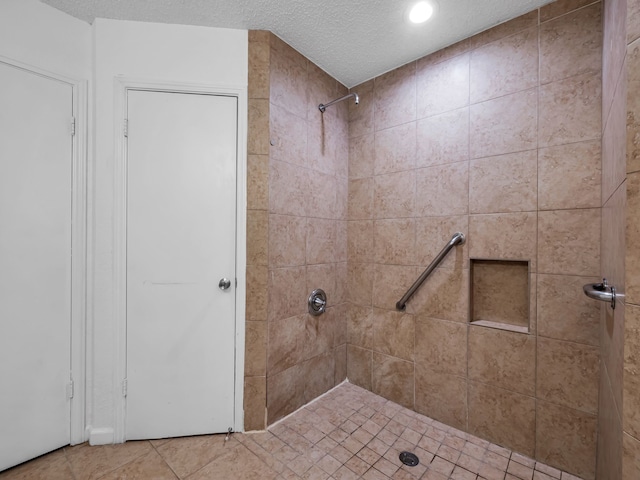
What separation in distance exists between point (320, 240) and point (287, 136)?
686mm

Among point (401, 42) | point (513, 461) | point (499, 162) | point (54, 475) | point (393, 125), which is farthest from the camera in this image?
point (393, 125)

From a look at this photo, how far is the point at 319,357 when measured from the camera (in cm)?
186

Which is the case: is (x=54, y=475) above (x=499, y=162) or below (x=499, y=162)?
below

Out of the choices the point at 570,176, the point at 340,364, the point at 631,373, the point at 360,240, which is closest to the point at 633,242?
the point at 631,373

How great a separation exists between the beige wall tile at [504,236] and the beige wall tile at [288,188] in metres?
0.99

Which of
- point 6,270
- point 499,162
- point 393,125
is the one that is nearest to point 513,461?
point 499,162

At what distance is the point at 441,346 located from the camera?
5.33 feet

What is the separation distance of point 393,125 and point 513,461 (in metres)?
1.97

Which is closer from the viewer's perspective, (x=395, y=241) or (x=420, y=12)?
(x=420, y=12)

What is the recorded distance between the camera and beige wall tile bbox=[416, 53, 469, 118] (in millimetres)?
1566

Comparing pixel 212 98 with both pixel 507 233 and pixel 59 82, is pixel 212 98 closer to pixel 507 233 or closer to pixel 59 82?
pixel 59 82

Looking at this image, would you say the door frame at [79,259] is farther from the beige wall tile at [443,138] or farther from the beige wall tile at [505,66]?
the beige wall tile at [505,66]

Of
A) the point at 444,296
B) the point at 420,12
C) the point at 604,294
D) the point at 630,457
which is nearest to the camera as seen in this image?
the point at 630,457

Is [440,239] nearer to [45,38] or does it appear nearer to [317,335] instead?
[317,335]
